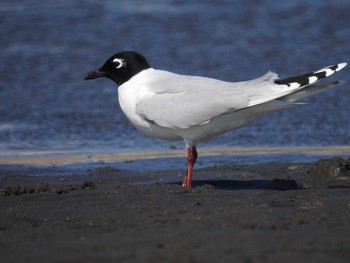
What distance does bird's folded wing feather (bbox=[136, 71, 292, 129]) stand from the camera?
8086 millimetres

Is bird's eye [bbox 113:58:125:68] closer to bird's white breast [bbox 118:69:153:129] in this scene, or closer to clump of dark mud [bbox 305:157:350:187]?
bird's white breast [bbox 118:69:153:129]

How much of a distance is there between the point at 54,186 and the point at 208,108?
1.56 m

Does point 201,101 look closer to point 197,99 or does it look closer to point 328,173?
point 197,99

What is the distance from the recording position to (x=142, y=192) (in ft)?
24.7

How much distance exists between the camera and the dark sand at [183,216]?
514 centimetres

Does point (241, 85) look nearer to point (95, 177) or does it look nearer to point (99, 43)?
point (95, 177)

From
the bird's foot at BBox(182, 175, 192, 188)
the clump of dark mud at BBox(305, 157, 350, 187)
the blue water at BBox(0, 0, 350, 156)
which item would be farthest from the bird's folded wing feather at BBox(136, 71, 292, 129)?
the blue water at BBox(0, 0, 350, 156)

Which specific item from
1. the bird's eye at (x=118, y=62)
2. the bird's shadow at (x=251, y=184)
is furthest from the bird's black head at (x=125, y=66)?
the bird's shadow at (x=251, y=184)

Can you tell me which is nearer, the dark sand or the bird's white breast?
the dark sand

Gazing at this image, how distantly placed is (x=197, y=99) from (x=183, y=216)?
2036 mm

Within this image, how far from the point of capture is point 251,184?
26.9 feet

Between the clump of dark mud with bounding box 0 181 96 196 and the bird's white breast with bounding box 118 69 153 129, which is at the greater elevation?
the bird's white breast with bounding box 118 69 153 129

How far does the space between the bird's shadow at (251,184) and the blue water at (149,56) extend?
8.00 feet

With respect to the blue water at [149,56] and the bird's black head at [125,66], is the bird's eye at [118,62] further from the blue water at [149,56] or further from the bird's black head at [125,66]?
the blue water at [149,56]
